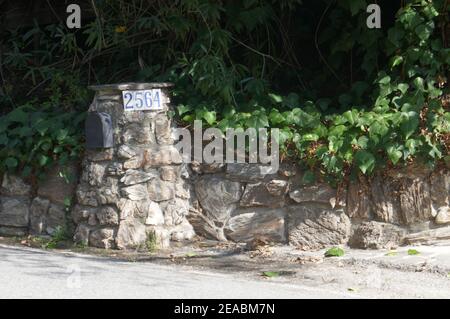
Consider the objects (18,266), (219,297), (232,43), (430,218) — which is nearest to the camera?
(219,297)

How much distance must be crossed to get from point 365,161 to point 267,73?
1940 millimetres

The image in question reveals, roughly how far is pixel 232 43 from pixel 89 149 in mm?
1993

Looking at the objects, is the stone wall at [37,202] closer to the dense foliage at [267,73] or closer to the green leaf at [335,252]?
the dense foliage at [267,73]

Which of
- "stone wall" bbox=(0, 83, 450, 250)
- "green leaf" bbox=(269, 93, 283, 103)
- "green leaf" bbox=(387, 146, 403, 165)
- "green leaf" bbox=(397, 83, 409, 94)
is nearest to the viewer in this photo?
"green leaf" bbox=(387, 146, 403, 165)

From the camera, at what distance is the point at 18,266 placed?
24.7 ft

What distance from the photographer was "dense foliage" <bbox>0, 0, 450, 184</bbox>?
8.34 m

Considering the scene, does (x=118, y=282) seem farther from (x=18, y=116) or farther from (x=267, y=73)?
(x=267, y=73)

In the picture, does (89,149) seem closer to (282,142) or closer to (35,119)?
(35,119)

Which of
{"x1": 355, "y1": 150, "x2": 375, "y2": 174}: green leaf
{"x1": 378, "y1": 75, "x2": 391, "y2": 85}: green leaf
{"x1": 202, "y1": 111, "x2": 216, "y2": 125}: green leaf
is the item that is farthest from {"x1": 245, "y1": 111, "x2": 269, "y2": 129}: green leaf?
{"x1": 378, "y1": 75, "x2": 391, "y2": 85}: green leaf

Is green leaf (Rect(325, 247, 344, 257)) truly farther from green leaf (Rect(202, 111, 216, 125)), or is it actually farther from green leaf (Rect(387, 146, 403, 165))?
green leaf (Rect(202, 111, 216, 125))

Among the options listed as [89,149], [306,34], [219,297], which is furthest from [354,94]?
[219,297]

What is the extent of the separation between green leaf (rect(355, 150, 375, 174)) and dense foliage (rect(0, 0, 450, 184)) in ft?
0.04

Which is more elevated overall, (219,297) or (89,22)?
(89,22)

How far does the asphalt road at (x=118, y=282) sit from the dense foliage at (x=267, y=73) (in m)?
1.36
